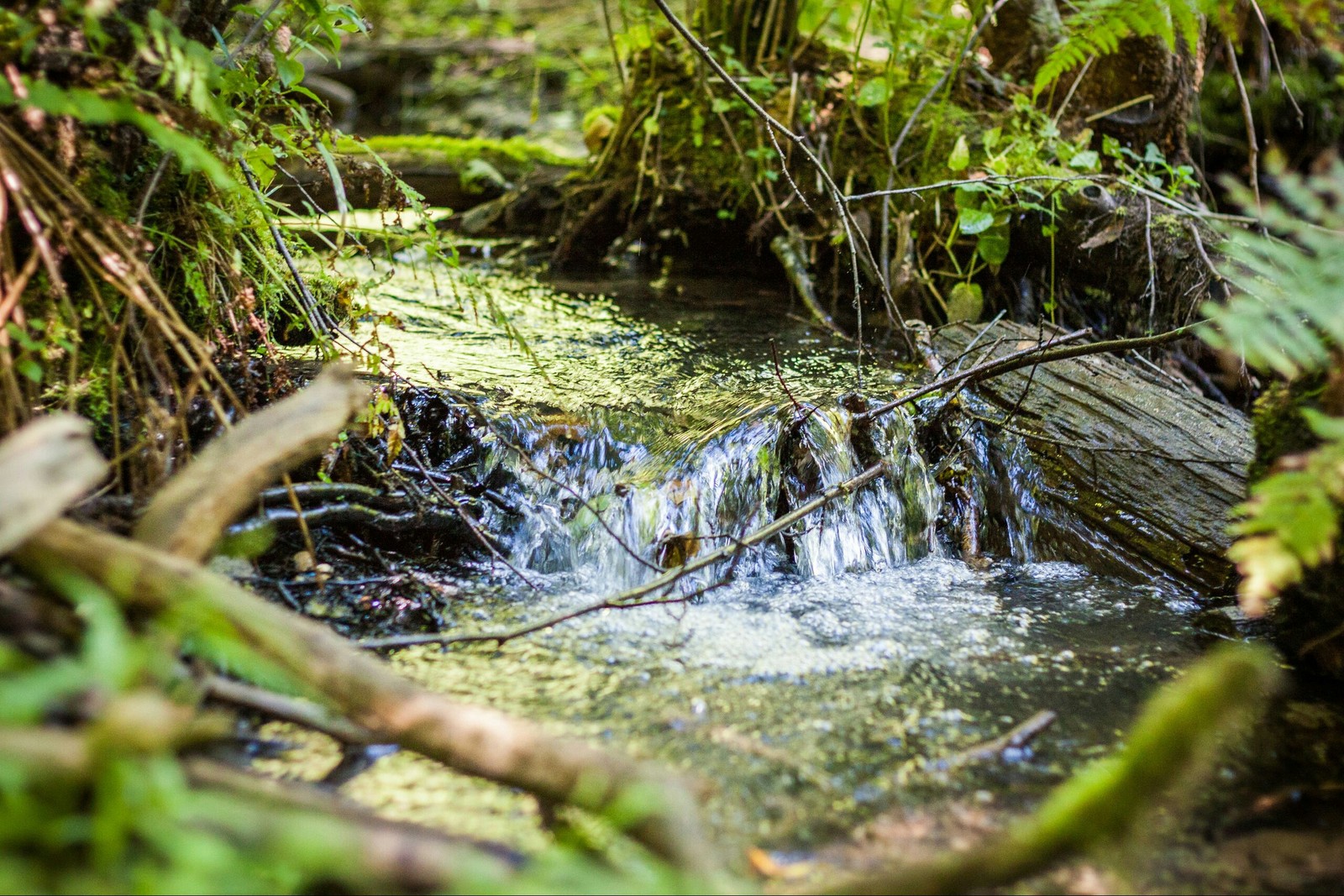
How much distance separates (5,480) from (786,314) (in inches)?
151

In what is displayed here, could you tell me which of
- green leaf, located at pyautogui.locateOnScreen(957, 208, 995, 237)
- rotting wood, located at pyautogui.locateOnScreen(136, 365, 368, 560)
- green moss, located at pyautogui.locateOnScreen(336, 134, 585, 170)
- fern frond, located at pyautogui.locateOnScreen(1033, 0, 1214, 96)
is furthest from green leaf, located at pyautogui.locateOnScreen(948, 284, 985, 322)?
rotting wood, located at pyautogui.locateOnScreen(136, 365, 368, 560)

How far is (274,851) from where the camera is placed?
1.06 meters

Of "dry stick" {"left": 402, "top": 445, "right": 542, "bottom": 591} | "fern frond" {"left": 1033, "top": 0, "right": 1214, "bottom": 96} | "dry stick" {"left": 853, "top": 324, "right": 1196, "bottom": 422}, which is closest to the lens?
"dry stick" {"left": 402, "top": 445, "right": 542, "bottom": 591}

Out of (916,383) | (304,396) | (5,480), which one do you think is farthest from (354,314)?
(916,383)

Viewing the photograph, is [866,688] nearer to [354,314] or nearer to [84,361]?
[354,314]

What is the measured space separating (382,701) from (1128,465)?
2675mm

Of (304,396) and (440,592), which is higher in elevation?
(304,396)

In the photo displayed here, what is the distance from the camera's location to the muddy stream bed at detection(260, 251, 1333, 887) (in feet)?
5.50

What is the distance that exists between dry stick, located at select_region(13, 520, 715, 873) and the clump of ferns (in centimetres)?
50

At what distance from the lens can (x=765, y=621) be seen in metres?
2.44

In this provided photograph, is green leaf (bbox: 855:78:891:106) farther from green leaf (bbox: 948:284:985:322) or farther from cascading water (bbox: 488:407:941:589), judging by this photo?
cascading water (bbox: 488:407:941:589)

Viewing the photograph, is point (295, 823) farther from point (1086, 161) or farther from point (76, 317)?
point (1086, 161)

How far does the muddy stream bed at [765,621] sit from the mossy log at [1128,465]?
0.10 metres

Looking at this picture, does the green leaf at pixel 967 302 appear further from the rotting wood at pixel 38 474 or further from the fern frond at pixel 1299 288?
the rotting wood at pixel 38 474
